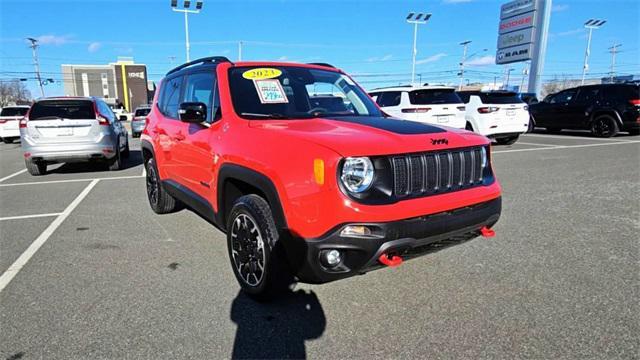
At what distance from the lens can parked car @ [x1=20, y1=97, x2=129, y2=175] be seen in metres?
7.90

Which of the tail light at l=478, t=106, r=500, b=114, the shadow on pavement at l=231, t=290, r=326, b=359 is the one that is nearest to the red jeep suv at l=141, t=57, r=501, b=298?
the shadow on pavement at l=231, t=290, r=326, b=359

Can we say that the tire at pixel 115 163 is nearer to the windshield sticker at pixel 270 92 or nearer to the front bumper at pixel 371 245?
the windshield sticker at pixel 270 92

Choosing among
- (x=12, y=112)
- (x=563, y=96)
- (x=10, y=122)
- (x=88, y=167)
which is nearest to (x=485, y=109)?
(x=563, y=96)

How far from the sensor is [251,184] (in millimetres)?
2898

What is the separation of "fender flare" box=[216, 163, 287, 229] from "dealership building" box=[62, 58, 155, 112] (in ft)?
332

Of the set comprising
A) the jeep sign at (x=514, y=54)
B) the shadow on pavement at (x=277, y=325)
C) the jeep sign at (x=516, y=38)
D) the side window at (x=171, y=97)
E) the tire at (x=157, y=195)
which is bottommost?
the shadow on pavement at (x=277, y=325)

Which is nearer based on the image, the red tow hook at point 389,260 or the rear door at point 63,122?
the red tow hook at point 389,260

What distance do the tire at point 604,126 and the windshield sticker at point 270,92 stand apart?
1462cm

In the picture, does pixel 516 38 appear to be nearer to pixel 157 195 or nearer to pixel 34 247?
pixel 157 195

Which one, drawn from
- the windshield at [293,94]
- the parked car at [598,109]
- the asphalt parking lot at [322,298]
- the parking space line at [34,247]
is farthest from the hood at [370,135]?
the parked car at [598,109]

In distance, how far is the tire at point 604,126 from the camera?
46.0 feet

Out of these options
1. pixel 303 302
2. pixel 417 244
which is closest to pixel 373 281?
pixel 303 302

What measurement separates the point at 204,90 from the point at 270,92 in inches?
29.9

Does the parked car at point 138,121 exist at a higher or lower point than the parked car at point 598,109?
lower
